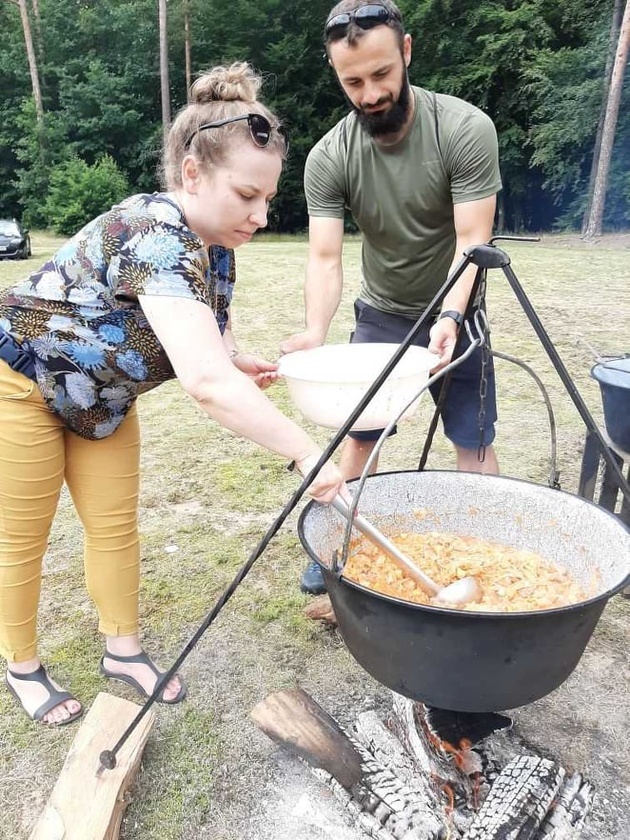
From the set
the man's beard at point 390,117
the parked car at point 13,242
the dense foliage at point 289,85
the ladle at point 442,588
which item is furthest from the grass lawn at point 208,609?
the dense foliage at point 289,85

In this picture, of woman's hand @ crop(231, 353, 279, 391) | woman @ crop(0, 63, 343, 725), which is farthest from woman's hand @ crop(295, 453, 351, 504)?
woman's hand @ crop(231, 353, 279, 391)

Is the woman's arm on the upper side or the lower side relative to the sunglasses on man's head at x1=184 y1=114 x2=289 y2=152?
lower

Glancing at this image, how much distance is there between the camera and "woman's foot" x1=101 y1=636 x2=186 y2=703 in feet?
6.88

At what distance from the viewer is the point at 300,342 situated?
223 cm

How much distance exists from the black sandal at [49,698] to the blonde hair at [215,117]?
58.8 inches

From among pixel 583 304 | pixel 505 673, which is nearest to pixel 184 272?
pixel 505 673

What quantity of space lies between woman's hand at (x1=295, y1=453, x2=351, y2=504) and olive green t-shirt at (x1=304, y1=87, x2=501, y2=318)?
4.01 feet

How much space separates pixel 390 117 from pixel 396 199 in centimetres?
27

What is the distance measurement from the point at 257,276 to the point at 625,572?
8991 mm

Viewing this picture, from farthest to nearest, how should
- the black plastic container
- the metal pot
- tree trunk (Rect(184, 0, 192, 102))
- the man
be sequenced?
tree trunk (Rect(184, 0, 192, 102)), the black plastic container, the man, the metal pot

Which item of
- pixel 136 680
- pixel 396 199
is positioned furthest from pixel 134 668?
pixel 396 199

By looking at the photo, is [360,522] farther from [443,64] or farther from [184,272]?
[443,64]

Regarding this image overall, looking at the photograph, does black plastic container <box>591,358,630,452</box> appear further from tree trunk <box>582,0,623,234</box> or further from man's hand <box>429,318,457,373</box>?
tree trunk <box>582,0,623,234</box>

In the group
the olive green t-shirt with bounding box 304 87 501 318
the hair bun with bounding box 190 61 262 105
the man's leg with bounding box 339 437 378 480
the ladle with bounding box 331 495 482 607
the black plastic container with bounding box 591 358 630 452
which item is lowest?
the man's leg with bounding box 339 437 378 480
